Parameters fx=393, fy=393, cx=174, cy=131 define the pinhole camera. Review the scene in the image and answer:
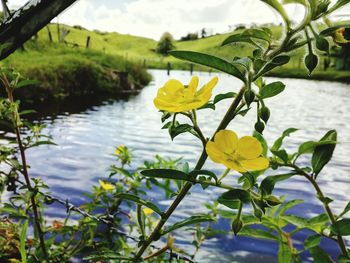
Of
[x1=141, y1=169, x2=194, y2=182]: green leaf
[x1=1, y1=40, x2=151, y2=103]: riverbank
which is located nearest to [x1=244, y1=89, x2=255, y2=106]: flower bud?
[x1=141, y1=169, x2=194, y2=182]: green leaf

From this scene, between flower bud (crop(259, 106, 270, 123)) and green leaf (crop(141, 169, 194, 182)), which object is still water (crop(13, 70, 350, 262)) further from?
green leaf (crop(141, 169, 194, 182))

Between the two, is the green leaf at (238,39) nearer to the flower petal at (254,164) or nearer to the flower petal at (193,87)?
the flower petal at (193,87)

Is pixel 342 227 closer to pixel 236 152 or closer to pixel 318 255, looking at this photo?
pixel 318 255

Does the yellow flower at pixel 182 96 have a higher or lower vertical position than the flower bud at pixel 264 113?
higher

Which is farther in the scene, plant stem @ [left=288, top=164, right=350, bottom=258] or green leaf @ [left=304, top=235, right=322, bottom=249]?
green leaf @ [left=304, top=235, right=322, bottom=249]

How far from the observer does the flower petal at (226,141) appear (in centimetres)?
51

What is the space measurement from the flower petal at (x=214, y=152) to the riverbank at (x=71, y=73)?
11.1 metres

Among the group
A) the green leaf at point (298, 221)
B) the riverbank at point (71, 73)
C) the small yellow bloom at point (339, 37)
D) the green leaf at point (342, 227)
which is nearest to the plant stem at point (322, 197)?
the green leaf at point (342, 227)

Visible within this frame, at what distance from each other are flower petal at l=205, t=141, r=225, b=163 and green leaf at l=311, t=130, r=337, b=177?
0.70 feet

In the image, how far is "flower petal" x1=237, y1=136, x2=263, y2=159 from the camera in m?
0.53

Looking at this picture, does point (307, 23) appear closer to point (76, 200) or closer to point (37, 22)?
point (37, 22)

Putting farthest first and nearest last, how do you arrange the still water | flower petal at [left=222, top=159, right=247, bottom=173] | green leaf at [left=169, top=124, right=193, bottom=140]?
the still water < green leaf at [left=169, top=124, right=193, bottom=140] < flower petal at [left=222, top=159, right=247, bottom=173]

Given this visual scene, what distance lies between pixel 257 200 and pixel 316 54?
226 millimetres

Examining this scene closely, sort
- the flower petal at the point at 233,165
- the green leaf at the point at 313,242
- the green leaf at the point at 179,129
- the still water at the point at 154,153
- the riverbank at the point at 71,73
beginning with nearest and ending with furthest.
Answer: the flower petal at the point at 233,165 < the green leaf at the point at 179,129 < the green leaf at the point at 313,242 < the still water at the point at 154,153 < the riverbank at the point at 71,73
